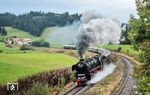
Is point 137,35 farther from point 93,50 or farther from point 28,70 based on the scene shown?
point 93,50

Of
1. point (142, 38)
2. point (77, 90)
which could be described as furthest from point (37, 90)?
point (142, 38)

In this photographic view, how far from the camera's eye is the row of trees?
866 inches

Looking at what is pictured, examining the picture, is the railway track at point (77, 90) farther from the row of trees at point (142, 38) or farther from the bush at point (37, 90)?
the row of trees at point (142, 38)

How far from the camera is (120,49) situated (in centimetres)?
12850

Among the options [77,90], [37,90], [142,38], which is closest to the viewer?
[142,38]

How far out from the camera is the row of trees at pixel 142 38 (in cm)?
2200

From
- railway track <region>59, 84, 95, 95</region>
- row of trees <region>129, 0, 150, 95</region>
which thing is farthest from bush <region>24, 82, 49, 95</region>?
row of trees <region>129, 0, 150, 95</region>

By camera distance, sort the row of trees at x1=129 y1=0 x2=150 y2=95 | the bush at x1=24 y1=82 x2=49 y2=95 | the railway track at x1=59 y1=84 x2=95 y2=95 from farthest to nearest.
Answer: the railway track at x1=59 y1=84 x2=95 y2=95 → the bush at x1=24 y1=82 x2=49 y2=95 → the row of trees at x1=129 y1=0 x2=150 y2=95

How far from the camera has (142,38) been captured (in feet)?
75.7

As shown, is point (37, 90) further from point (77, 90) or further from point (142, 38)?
point (142, 38)

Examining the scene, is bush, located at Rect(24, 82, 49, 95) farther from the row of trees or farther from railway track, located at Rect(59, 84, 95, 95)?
the row of trees

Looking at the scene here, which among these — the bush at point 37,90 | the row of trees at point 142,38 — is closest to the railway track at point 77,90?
the bush at point 37,90

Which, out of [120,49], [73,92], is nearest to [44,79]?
[73,92]

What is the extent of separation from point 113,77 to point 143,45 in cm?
3380
